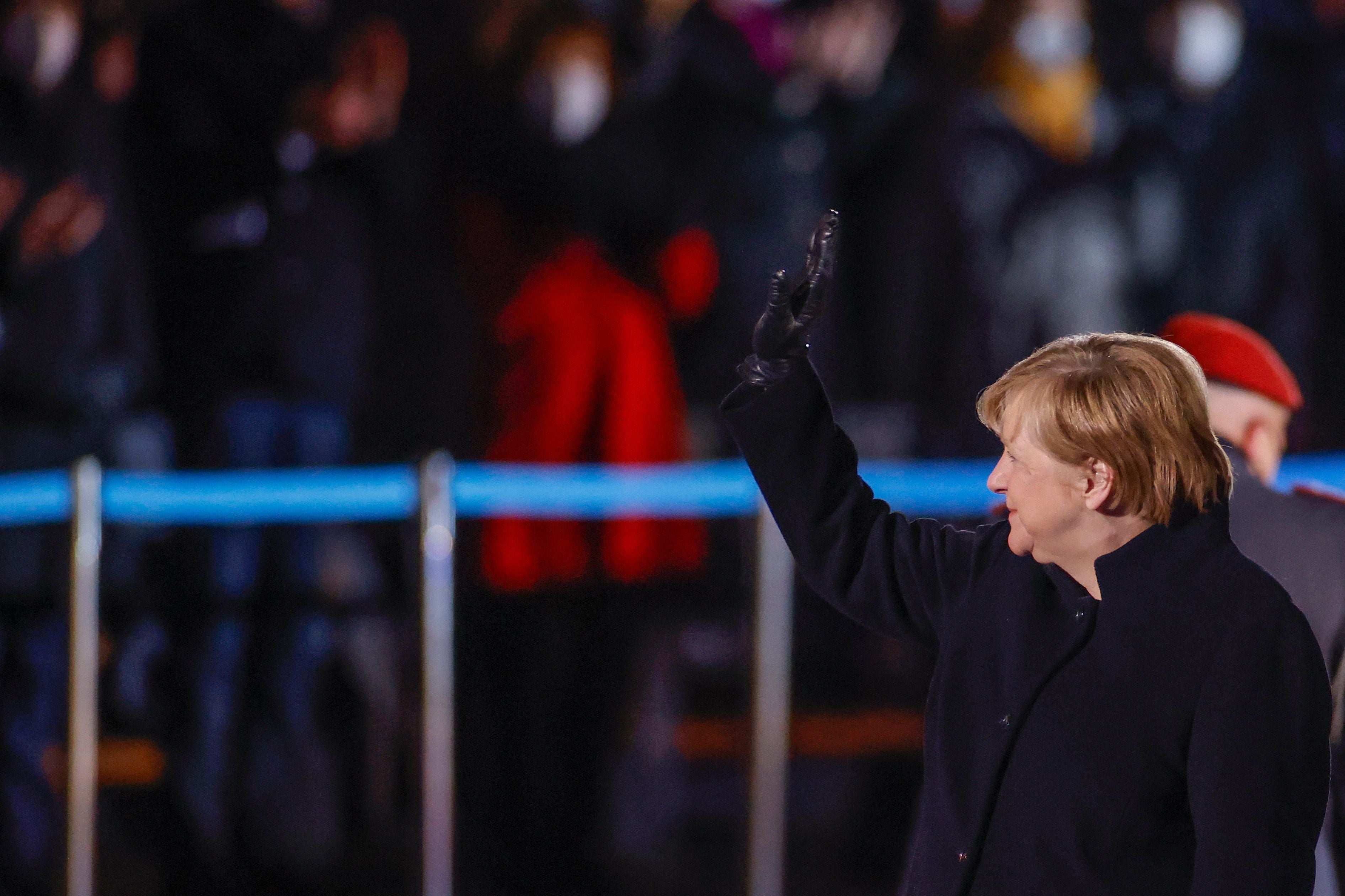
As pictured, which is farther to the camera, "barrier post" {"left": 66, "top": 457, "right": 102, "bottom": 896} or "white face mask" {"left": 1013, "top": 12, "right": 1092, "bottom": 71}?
"white face mask" {"left": 1013, "top": 12, "right": 1092, "bottom": 71}

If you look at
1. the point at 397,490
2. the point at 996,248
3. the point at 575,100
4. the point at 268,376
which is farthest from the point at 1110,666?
the point at 996,248

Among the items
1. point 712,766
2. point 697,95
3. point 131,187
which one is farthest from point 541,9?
point 712,766

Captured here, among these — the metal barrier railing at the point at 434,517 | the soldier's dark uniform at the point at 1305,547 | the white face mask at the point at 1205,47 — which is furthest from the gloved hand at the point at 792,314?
the white face mask at the point at 1205,47

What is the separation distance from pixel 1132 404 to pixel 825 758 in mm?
3429

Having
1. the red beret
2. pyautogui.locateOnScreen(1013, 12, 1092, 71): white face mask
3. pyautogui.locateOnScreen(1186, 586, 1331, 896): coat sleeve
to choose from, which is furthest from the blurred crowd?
pyautogui.locateOnScreen(1186, 586, 1331, 896): coat sleeve

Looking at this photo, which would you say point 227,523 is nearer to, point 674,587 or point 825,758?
point 674,587

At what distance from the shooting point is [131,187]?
461cm

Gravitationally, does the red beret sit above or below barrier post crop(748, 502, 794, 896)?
above

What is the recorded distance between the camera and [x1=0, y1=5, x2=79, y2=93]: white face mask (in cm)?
467

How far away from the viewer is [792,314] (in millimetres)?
1758

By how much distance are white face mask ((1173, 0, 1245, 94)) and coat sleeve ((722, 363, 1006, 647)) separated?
396 cm

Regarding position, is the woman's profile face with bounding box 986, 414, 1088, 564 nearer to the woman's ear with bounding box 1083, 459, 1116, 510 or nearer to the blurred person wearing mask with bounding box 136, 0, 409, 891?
the woman's ear with bounding box 1083, 459, 1116, 510

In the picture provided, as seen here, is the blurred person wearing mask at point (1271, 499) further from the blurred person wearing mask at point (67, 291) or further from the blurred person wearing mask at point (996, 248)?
the blurred person wearing mask at point (67, 291)

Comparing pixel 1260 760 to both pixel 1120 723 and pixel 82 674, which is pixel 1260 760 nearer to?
pixel 1120 723
